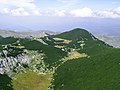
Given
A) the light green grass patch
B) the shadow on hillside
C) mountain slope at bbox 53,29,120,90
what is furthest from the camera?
the light green grass patch

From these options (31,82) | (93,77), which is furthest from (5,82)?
(93,77)

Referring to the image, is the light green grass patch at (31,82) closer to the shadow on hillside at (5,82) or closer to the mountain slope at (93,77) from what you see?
the shadow on hillside at (5,82)

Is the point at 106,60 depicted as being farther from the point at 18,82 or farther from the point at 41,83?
the point at 18,82

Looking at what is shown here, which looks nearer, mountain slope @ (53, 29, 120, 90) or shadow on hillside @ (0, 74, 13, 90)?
mountain slope @ (53, 29, 120, 90)

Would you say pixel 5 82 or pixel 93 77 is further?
pixel 5 82

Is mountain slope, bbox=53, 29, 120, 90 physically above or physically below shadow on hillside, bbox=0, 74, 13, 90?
above

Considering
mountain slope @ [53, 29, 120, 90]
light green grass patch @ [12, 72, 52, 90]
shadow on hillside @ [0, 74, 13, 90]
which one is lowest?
light green grass patch @ [12, 72, 52, 90]

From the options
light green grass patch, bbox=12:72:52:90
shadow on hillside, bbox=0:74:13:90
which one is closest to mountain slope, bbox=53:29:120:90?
light green grass patch, bbox=12:72:52:90

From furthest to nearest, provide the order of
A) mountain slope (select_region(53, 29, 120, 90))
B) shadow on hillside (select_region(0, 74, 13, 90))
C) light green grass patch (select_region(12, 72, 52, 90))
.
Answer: light green grass patch (select_region(12, 72, 52, 90)) → shadow on hillside (select_region(0, 74, 13, 90)) → mountain slope (select_region(53, 29, 120, 90))

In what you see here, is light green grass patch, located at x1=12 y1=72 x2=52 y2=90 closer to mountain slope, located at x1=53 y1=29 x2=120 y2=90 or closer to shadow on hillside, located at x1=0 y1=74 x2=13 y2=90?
shadow on hillside, located at x1=0 y1=74 x2=13 y2=90

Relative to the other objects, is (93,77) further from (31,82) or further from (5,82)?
(5,82)

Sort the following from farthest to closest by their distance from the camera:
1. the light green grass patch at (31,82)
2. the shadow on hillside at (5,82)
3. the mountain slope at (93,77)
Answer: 1. the light green grass patch at (31,82)
2. the shadow on hillside at (5,82)
3. the mountain slope at (93,77)

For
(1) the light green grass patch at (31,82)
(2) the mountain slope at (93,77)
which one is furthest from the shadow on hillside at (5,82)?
(2) the mountain slope at (93,77)
